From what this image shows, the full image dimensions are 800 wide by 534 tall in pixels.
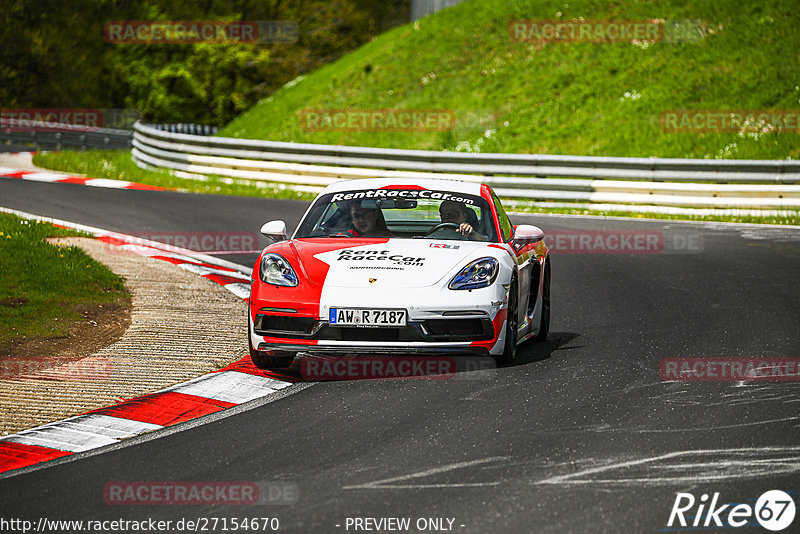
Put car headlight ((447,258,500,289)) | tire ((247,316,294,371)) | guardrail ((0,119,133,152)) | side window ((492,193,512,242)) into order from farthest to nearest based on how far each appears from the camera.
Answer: guardrail ((0,119,133,152)) → side window ((492,193,512,242)) → tire ((247,316,294,371)) → car headlight ((447,258,500,289))

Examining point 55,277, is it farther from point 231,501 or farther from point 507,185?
point 507,185

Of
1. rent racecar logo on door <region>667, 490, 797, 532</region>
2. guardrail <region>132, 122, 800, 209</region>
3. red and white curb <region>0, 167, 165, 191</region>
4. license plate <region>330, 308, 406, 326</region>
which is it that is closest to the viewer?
rent racecar logo on door <region>667, 490, 797, 532</region>

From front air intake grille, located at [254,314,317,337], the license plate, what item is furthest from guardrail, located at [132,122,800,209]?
front air intake grille, located at [254,314,317,337]

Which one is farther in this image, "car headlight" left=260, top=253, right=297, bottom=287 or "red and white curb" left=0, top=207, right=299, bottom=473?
"car headlight" left=260, top=253, right=297, bottom=287

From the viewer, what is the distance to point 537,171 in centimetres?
2086

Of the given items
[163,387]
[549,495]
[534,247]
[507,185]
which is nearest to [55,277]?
[163,387]

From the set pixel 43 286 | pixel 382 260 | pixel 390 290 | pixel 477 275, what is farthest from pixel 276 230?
→ pixel 43 286

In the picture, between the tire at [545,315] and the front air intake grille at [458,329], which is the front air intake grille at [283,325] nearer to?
the front air intake grille at [458,329]

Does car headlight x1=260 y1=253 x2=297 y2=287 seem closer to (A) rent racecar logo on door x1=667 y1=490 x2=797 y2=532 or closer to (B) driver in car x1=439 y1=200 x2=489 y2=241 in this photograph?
(B) driver in car x1=439 y1=200 x2=489 y2=241

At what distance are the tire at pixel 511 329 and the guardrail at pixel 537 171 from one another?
483 inches

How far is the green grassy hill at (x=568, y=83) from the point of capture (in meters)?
24.9

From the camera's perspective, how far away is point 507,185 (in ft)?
68.5

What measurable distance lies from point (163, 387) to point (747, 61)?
22004 mm

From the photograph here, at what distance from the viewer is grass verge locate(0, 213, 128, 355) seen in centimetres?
911
